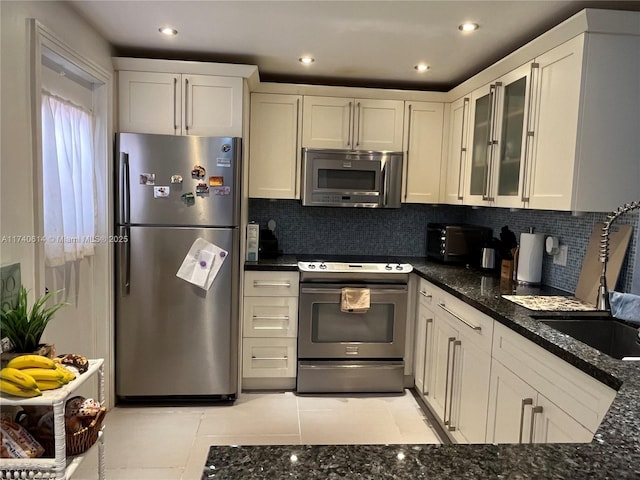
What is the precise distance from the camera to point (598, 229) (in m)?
2.40

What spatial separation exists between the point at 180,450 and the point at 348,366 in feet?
4.28

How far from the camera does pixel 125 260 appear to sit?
2961mm

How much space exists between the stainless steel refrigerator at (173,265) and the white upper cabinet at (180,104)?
14cm

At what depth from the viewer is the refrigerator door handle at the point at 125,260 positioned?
2.95 m

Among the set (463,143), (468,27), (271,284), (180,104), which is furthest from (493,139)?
(180,104)

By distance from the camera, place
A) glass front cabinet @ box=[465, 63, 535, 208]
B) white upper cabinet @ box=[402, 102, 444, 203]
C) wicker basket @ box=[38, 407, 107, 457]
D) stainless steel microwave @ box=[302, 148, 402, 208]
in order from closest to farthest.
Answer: wicker basket @ box=[38, 407, 107, 457] < glass front cabinet @ box=[465, 63, 535, 208] < stainless steel microwave @ box=[302, 148, 402, 208] < white upper cabinet @ box=[402, 102, 444, 203]

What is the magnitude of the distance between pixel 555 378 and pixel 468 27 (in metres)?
1.84

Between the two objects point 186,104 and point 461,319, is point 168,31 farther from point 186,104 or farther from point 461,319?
point 461,319

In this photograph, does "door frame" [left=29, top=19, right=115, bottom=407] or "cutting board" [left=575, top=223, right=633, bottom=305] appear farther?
"door frame" [left=29, top=19, right=115, bottom=407]

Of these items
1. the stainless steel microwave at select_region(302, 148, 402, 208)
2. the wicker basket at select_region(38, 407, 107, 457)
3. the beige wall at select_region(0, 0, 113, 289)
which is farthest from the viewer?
the stainless steel microwave at select_region(302, 148, 402, 208)

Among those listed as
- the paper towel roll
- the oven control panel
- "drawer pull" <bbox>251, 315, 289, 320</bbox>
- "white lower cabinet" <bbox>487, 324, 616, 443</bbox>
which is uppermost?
the paper towel roll

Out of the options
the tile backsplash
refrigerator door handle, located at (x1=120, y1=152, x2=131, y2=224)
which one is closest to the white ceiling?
refrigerator door handle, located at (x1=120, y1=152, x2=131, y2=224)

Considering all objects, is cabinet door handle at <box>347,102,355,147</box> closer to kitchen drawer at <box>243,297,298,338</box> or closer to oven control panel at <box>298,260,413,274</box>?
oven control panel at <box>298,260,413,274</box>

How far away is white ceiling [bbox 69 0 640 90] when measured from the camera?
7.32 ft
